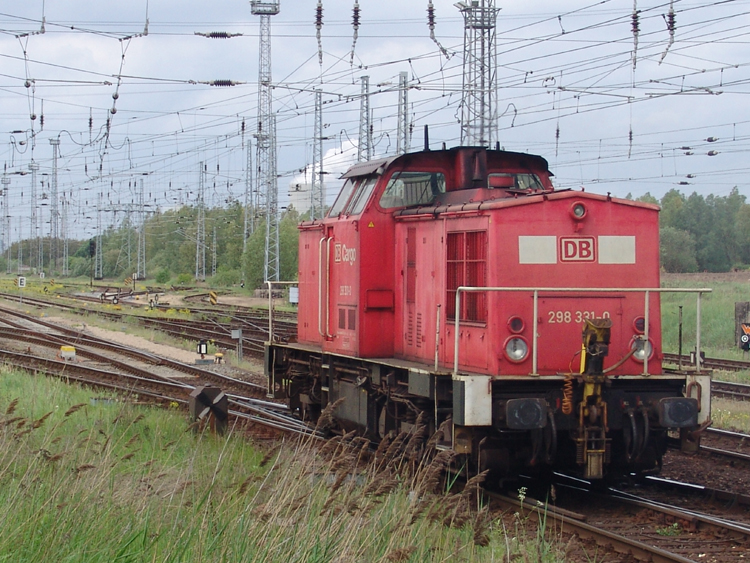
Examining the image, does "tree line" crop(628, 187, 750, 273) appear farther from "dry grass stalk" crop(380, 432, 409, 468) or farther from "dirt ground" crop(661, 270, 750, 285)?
"dry grass stalk" crop(380, 432, 409, 468)

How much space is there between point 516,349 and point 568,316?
620 millimetres

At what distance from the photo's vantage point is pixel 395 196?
9.39 metres

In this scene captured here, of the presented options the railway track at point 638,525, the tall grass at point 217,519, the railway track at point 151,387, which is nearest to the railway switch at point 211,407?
the railway track at point 151,387

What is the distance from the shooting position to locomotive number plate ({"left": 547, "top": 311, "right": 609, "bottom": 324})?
26.3 feet

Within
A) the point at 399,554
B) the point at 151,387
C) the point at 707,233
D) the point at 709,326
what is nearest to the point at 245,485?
the point at 399,554

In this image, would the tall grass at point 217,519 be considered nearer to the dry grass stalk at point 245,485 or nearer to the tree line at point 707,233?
the dry grass stalk at point 245,485

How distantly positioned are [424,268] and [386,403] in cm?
143

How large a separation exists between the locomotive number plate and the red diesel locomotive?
13 mm

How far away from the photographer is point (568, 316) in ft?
26.4

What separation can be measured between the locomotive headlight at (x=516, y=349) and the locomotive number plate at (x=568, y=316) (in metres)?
0.35

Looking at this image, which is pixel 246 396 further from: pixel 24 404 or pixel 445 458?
pixel 445 458

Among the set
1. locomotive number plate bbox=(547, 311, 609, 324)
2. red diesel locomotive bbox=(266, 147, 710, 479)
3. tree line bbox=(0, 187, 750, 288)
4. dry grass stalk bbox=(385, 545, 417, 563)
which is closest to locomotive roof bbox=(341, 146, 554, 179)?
red diesel locomotive bbox=(266, 147, 710, 479)

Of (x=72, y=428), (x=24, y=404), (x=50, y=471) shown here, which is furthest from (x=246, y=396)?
(x=50, y=471)

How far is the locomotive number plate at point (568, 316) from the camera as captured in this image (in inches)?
315
